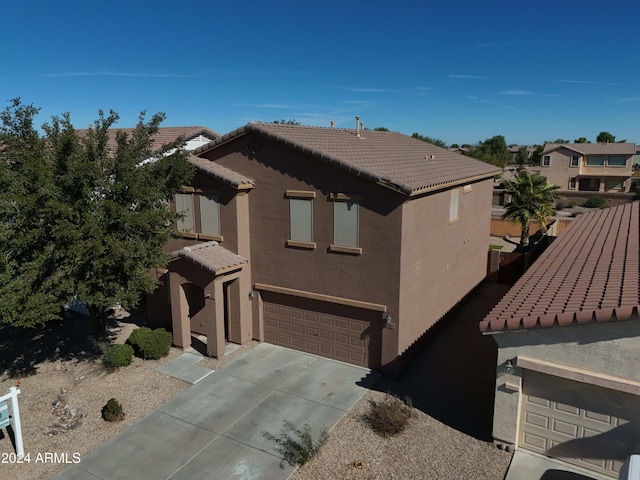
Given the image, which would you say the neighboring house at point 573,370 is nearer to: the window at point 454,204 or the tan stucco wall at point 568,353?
the tan stucco wall at point 568,353

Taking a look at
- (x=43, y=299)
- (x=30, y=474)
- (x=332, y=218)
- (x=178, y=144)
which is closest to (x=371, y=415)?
(x=332, y=218)

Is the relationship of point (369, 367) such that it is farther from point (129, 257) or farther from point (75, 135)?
point (75, 135)

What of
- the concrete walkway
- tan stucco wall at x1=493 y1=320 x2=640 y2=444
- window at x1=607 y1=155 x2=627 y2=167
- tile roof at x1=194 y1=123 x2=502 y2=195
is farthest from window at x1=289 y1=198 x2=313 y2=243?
window at x1=607 y1=155 x2=627 y2=167

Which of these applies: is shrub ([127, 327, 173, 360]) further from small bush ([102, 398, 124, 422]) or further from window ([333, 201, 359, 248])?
window ([333, 201, 359, 248])

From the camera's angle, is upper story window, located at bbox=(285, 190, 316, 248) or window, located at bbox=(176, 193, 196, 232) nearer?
upper story window, located at bbox=(285, 190, 316, 248)

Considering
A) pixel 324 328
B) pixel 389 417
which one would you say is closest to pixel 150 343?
pixel 324 328

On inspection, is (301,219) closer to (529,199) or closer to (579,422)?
(579,422)
